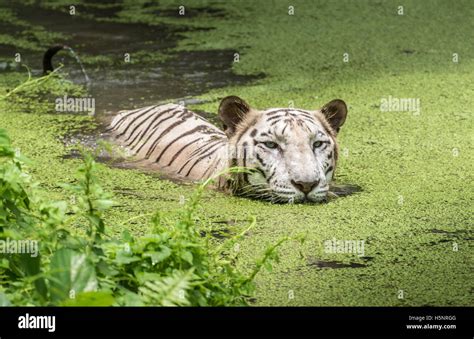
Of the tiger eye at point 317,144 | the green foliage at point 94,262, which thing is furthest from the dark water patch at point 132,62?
the green foliage at point 94,262

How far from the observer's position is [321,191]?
5.30 m

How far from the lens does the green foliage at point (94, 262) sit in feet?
10.6

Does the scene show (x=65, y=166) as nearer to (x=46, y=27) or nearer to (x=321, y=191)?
(x=321, y=191)

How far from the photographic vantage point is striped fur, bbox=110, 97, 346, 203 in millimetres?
5301

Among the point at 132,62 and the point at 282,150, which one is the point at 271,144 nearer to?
the point at 282,150

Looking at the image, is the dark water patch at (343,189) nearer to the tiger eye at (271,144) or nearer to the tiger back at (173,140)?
the tiger eye at (271,144)

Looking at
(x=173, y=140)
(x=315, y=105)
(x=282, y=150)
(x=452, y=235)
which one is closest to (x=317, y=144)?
(x=282, y=150)

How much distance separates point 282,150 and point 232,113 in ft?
1.16

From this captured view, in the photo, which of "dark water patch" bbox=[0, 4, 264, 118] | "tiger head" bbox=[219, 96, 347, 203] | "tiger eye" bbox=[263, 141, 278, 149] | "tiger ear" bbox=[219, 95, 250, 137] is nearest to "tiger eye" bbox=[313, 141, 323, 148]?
"tiger head" bbox=[219, 96, 347, 203]

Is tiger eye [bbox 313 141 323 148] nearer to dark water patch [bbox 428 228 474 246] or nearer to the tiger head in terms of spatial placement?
the tiger head

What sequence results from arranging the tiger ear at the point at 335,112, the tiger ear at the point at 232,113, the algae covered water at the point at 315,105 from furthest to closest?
the tiger ear at the point at 335,112, the tiger ear at the point at 232,113, the algae covered water at the point at 315,105

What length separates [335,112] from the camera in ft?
18.7

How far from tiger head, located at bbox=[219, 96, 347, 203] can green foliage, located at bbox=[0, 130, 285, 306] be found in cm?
163
